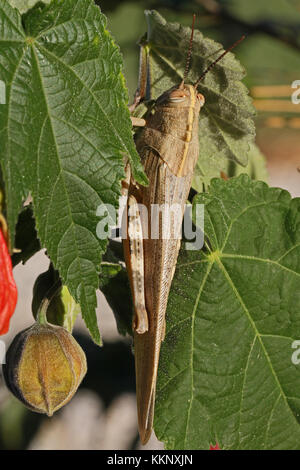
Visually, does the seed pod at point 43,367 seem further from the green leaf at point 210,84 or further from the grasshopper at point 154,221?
the green leaf at point 210,84

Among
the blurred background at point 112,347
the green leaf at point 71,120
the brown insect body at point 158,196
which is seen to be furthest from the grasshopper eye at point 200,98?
the blurred background at point 112,347

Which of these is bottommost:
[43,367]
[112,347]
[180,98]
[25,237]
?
[112,347]

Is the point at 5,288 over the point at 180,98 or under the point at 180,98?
under

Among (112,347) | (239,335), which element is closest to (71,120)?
(239,335)

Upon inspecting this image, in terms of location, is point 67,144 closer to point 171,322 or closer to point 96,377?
point 171,322

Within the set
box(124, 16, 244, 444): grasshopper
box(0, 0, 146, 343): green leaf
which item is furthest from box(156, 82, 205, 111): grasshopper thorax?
→ box(0, 0, 146, 343): green leaf

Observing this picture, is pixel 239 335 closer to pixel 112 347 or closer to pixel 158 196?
pixel 158 196

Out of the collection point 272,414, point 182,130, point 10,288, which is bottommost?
point 272,414
